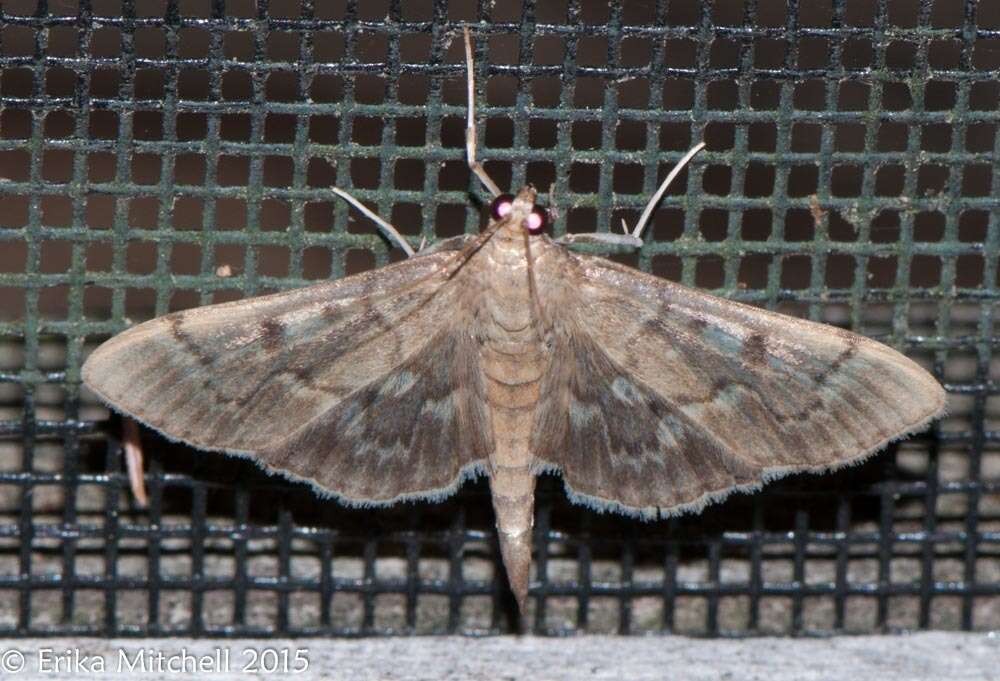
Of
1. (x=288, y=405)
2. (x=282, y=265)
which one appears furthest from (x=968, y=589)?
(x=282, y=265)

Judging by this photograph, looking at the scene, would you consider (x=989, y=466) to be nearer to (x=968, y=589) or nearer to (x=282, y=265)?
(x=968, y=589)

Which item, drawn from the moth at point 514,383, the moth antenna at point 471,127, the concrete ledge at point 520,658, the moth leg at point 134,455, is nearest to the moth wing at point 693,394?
the moth at point 514,383

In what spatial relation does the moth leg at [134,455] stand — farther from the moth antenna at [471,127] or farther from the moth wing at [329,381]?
the moth antenna at [471,127]

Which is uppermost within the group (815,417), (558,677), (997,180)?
(997,180)

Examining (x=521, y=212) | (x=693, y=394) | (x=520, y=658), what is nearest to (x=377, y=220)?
(x=521, y=212)

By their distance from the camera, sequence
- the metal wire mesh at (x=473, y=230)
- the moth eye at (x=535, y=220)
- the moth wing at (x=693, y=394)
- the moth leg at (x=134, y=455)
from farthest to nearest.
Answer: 1. the moth leg at (x=134, y=455)
2. the metal wire mesh at (x=473, y=230)
3. the moth eye at (x=535, y=220)
4. the moth wing at (x=693, y=394)

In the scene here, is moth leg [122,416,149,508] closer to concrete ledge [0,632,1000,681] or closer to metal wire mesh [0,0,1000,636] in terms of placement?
metal wire mesh [0,0,1000,636]

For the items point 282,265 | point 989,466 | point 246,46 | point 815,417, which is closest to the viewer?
point 815,417
